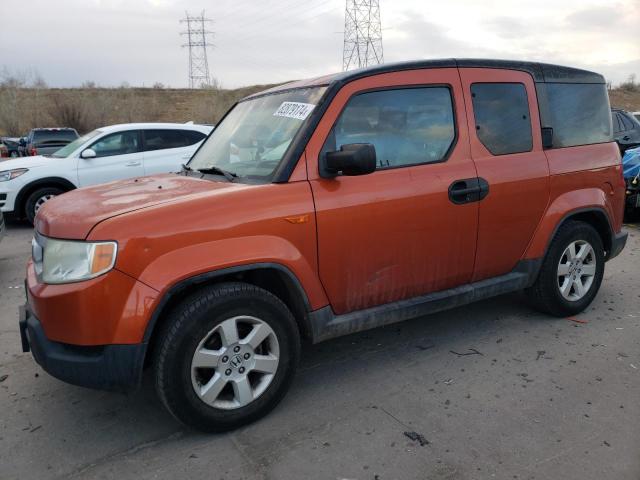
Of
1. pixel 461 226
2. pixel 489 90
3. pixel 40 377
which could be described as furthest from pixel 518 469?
pixel 40 377

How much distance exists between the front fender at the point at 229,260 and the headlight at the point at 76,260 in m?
0.18

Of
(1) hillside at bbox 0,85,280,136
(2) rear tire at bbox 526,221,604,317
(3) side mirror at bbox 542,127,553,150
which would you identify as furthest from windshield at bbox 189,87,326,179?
(1) hillside at bbox 0,85,280,136

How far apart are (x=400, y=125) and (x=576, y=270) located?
2.09m

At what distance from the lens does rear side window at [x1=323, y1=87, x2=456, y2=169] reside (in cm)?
317

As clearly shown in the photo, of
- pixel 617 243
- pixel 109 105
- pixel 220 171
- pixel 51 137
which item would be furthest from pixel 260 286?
pixel 109 105

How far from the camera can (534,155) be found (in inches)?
151

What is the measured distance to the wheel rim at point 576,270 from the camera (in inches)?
165

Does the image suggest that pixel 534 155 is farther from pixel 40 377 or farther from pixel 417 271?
pixel 40 377

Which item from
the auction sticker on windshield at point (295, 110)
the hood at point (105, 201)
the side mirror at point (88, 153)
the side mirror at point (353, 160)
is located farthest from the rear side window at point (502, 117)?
the side mirror at point (88, 153)

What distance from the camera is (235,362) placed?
109 inches

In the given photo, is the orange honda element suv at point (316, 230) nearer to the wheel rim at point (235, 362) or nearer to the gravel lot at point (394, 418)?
the wheel rim at point (235, 362)

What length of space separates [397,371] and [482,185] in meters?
1.37

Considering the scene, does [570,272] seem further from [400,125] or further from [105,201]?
[105,201]

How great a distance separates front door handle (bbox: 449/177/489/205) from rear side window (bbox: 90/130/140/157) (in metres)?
7.19
